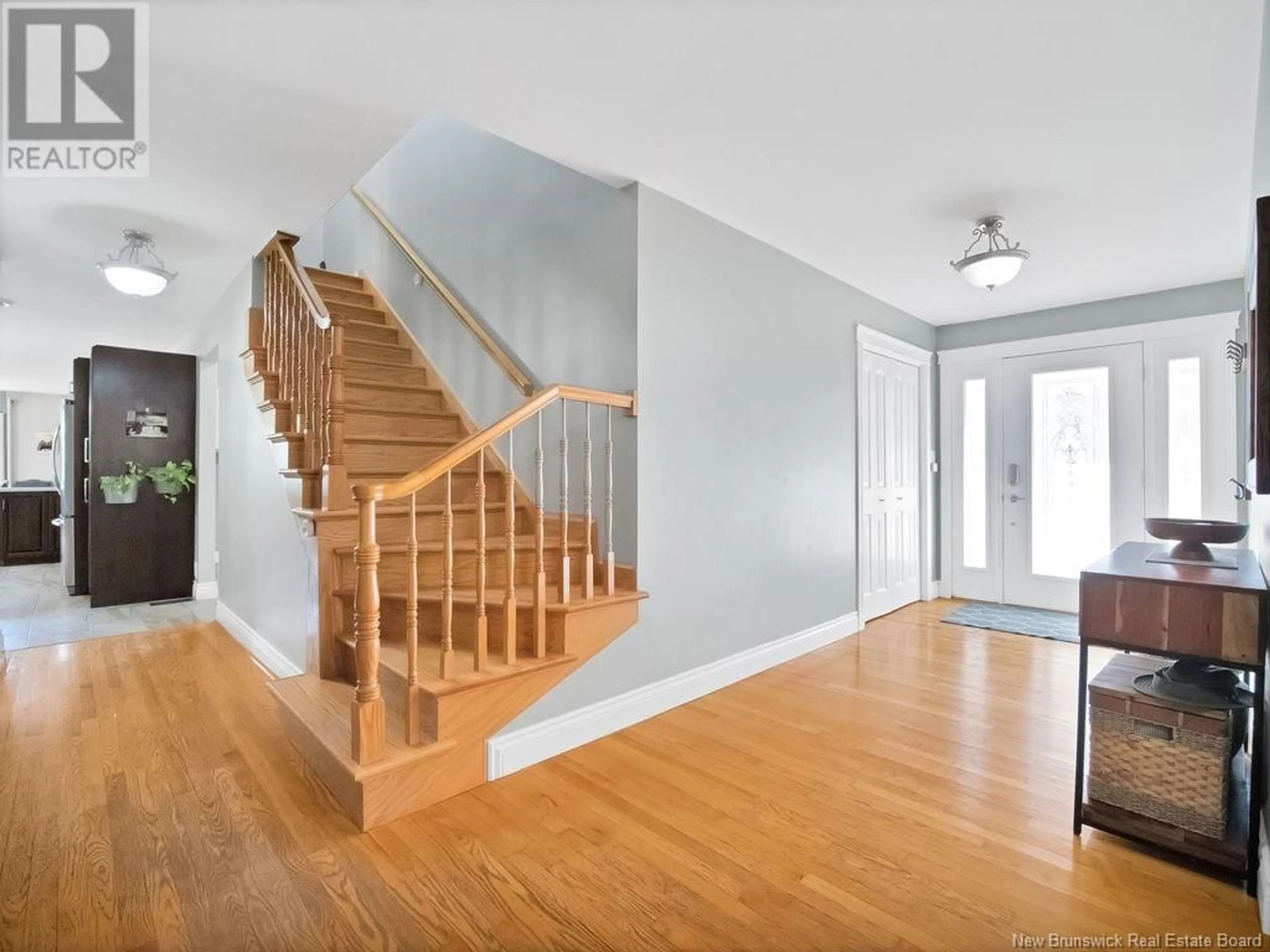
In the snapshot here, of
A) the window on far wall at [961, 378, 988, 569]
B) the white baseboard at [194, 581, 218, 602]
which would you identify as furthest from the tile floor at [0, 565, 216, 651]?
the window on far wall at [961, 378, 988, 569]

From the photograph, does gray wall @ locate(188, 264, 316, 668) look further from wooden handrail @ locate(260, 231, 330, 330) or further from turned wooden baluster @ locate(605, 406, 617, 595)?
turned wooden baluster @ locate(605, 406, 617, 595)

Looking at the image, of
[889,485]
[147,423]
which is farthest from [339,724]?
[147,423]

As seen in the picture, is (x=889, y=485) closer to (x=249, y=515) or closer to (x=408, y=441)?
(x=408, y=441)

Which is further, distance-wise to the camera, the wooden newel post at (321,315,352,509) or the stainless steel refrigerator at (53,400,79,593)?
the stainless steel refrigerator at (53,400,79,593)

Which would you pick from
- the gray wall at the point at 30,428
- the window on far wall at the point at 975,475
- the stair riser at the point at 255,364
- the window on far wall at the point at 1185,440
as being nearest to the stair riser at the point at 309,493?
the stair riser at the point at 255,364

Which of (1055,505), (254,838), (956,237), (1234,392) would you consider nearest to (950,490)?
(1055,505)

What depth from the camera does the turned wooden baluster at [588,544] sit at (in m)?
2.47

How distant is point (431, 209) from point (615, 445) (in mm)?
2721

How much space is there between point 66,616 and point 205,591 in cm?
91

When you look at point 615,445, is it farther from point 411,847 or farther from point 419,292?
point 419,292

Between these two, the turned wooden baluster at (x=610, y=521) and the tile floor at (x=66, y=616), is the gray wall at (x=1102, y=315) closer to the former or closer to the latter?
the turned wooden baluster at (x=610, y=521)

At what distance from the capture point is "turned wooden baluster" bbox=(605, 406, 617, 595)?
2.55 meters

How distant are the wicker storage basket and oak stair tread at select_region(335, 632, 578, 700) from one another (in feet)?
5.86

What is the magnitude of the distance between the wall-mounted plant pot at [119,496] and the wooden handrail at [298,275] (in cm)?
277
